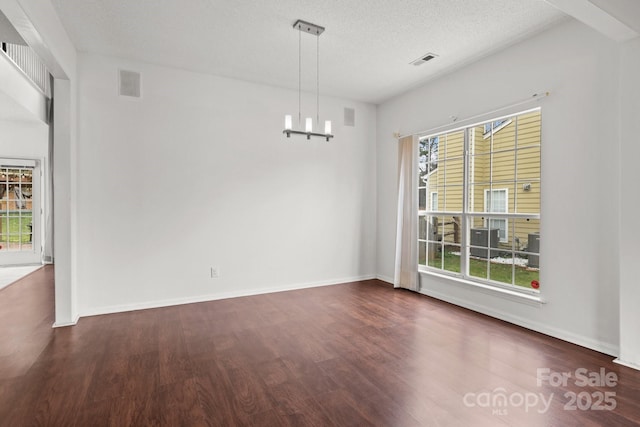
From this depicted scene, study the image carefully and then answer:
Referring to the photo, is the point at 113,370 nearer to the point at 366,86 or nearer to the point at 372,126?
the point at 366,86

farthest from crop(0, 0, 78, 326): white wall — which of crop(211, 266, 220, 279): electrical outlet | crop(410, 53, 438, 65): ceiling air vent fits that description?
crop(410, 53, 438, 65): ceiling air vent

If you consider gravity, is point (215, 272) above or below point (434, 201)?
below

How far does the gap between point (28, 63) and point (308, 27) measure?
5.37 m

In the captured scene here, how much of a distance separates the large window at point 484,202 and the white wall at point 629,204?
888mm

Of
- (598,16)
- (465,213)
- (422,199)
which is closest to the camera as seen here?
(598,16)

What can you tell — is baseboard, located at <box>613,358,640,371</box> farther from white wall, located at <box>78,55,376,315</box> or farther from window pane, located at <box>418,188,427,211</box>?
white wall, located at <box>78,55,376,315</box>

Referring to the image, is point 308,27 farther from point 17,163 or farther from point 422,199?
point 17,163

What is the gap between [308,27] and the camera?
327 centimetres

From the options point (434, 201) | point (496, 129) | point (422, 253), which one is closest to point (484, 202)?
point (434, 201)

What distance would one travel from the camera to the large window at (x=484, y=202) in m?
3.67

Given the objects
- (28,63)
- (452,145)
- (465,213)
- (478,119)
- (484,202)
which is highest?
(28,63)

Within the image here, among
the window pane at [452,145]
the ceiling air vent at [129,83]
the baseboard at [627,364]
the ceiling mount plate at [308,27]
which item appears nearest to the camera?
the baseboard at [627,364]

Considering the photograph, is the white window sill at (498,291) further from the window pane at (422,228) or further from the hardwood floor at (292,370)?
the window pane at (422,228)

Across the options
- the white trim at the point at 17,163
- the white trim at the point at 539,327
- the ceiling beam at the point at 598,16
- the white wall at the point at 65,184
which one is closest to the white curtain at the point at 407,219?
the white trim at the point at 539,327
